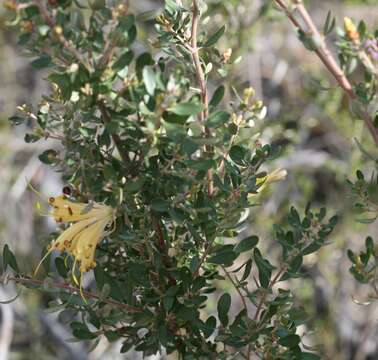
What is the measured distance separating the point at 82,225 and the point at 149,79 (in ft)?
0.94

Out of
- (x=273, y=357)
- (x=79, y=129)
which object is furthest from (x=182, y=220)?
(x=273, y=357)

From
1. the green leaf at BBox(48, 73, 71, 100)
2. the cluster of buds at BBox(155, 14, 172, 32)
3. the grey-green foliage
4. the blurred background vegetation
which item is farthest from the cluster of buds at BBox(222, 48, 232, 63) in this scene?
the blurred background vegetation

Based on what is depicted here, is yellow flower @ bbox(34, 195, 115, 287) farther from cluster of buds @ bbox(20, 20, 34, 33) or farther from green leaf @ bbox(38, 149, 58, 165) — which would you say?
cluster of buds @ bbox(20, 20, 34, 33)

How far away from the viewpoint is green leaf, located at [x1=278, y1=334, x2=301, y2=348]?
44.2 inches

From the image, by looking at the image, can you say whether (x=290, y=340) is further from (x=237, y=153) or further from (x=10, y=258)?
(x=10, y=258)

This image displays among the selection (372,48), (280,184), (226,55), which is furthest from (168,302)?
(280,184)

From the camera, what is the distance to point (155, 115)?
917mm

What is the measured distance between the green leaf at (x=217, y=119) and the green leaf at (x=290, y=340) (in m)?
0.39

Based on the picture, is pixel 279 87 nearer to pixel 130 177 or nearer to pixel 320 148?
pixel 320 148

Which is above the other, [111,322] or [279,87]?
[111,322]

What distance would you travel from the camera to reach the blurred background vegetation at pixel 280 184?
2525mm

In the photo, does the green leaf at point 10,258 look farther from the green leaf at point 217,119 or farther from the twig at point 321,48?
the twig at point 321,48

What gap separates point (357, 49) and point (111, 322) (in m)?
0.60

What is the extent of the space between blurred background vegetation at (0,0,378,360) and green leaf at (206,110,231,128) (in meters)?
1.04
